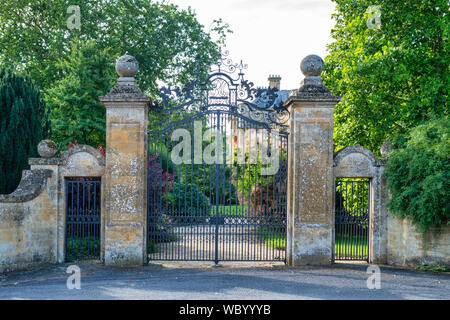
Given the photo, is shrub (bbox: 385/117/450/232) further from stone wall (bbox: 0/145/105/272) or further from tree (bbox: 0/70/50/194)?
tree (bbox: 0/70/50/194)

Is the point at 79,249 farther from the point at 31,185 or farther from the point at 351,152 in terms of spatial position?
the point at 351,152

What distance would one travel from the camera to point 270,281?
698 centimetres

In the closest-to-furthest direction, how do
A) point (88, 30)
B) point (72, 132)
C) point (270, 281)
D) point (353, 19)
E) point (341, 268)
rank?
point (270, 281) → point (341, 268) → point (353, 19) → point (72, 132) → point (88, 30)

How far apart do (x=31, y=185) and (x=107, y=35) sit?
14.8 metres

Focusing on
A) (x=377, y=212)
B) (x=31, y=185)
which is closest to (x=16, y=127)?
(x=31, y=185)

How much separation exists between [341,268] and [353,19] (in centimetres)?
782

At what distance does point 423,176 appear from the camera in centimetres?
793

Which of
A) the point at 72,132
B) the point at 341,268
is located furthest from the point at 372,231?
the point at 72,132

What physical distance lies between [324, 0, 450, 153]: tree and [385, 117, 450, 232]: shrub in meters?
1.71

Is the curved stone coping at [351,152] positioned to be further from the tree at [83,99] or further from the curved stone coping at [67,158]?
the tree at [83,99]

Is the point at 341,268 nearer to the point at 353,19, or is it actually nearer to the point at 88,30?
the point at 353,19

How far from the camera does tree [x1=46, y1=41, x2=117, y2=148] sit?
1567cm

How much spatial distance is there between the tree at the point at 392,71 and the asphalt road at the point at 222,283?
4484 millimetres

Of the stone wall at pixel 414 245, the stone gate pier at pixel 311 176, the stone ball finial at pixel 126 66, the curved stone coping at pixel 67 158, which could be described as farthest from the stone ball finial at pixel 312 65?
the curved stone coping at pixel 67 158
